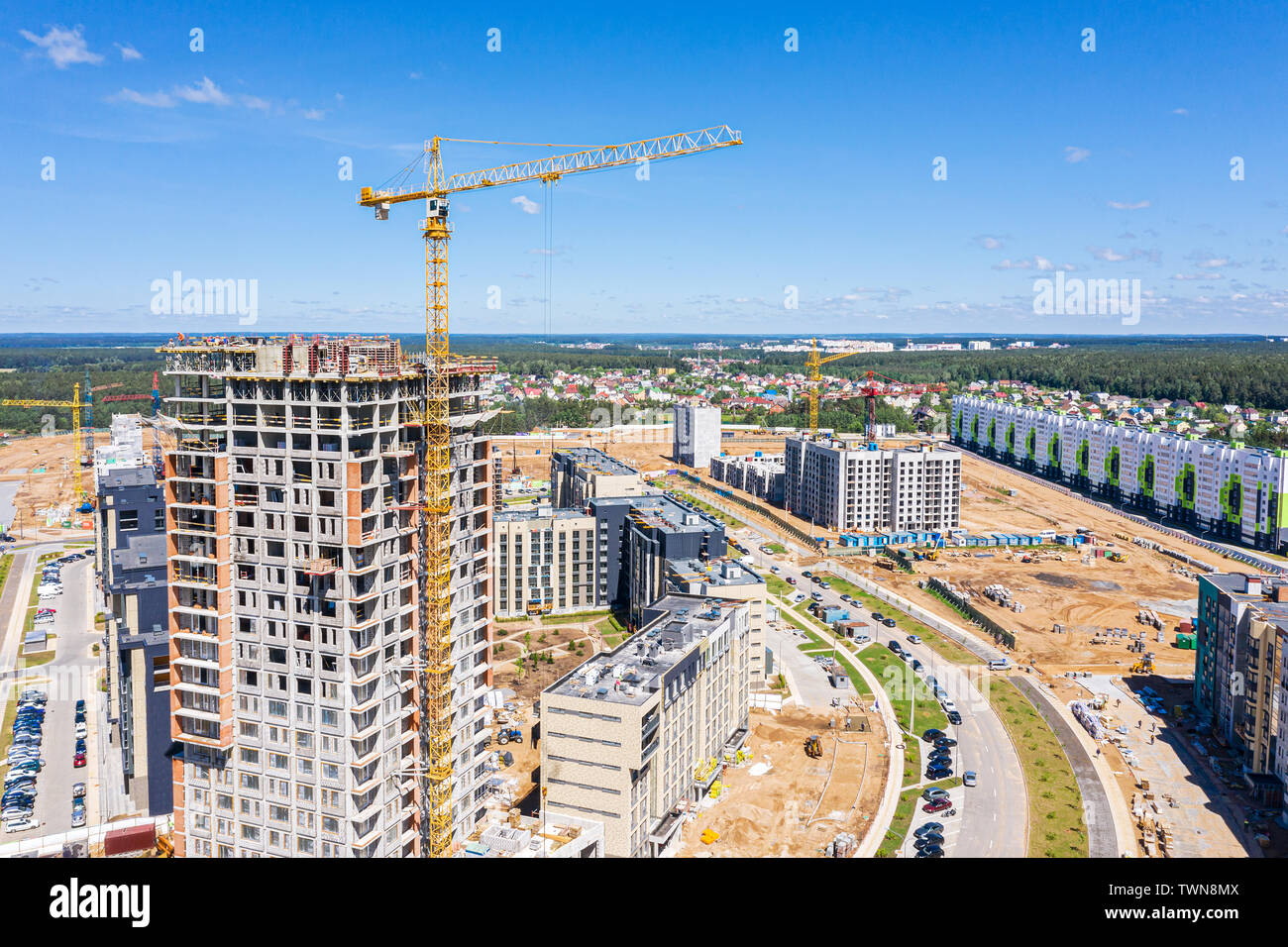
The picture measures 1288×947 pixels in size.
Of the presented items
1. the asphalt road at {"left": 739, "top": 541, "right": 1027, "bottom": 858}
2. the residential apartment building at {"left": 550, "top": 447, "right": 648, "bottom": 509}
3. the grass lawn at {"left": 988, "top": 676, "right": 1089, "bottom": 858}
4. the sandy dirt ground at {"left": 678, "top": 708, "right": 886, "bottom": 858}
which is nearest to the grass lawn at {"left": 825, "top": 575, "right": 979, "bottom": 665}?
the asphalt road at {"left": 739, "top": 541, "right": 1027, "bottom": 858}

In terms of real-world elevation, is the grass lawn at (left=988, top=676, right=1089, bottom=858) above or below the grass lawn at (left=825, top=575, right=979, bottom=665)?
below

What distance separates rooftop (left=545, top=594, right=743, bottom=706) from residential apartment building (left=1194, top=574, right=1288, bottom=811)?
67.2 ft

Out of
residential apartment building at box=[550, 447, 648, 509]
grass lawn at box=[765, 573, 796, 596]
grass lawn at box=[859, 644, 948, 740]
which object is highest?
residential apartment building at box=[550, 447, 648, 509]

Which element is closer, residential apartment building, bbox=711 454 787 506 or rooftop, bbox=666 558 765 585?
rooftop, bbox=666 558 765 585

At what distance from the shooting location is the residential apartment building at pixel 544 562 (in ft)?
189

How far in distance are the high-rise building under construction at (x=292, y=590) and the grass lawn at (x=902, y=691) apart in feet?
82.9

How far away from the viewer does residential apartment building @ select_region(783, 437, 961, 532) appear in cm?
8312

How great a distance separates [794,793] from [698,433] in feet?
270

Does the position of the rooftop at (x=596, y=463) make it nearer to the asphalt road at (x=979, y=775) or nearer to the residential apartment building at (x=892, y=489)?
the asphalt road at (x=979, y=775)

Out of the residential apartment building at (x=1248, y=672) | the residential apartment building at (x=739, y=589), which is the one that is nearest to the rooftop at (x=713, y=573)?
the residential apartment building at (x=739, y=589)

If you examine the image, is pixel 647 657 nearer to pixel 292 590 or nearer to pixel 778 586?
pixel 292 590

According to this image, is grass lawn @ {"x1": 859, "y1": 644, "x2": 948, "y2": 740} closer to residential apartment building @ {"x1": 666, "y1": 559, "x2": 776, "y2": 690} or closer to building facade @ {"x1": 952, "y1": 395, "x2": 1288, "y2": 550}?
residential apartment building @ {"x1": 666, "y1": 559, "x2": 776, "y2": 690}

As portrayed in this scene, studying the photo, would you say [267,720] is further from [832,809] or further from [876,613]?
[876,613]

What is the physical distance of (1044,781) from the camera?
37.5 m
